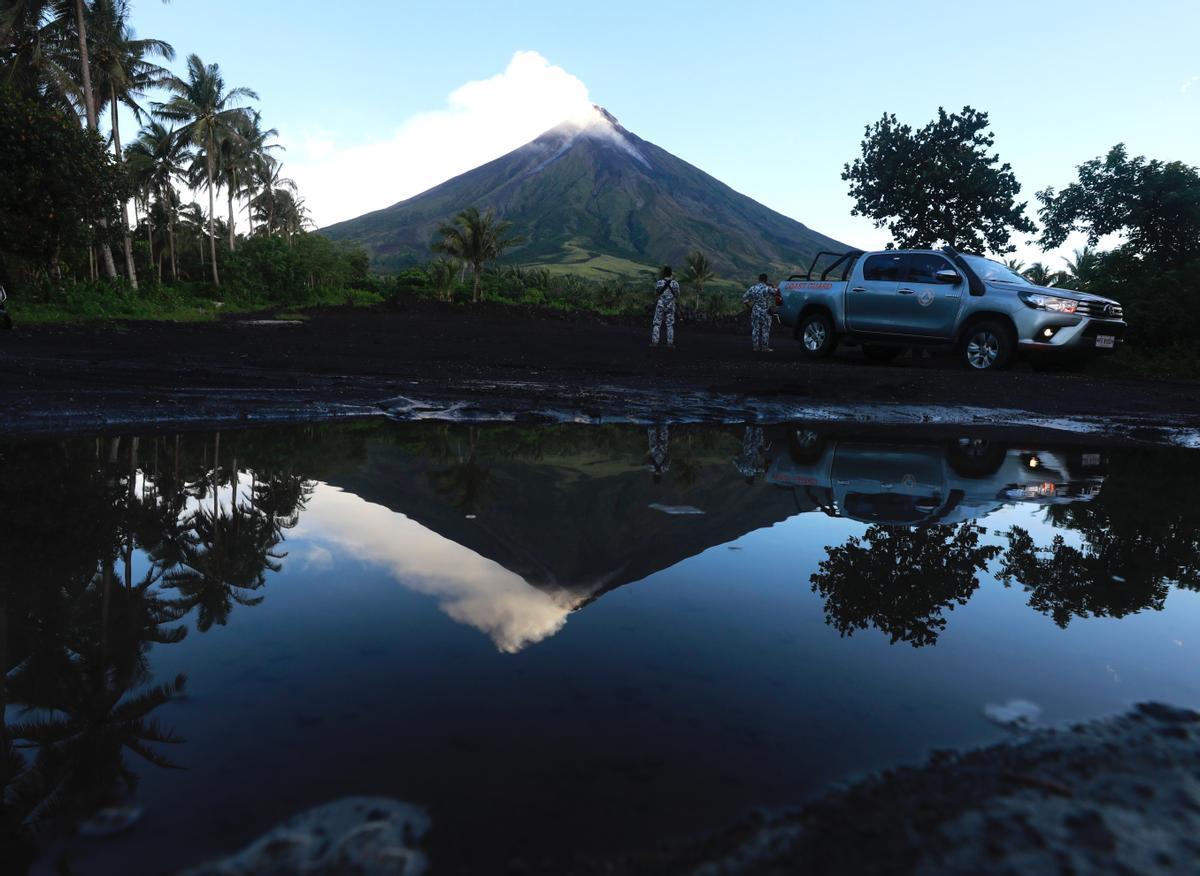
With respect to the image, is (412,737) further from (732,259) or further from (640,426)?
(732,259)

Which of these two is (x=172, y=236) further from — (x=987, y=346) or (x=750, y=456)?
(x=750, y=456)

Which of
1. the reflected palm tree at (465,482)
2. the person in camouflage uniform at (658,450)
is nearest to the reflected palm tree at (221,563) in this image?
the reflected palm tree at (465,482)

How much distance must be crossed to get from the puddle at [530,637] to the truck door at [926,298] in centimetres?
738

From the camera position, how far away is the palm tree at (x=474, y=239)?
3766cm

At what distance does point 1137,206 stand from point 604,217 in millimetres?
168285

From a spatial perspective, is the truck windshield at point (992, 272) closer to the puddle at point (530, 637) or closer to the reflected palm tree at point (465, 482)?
the puddle at point (530, 637)

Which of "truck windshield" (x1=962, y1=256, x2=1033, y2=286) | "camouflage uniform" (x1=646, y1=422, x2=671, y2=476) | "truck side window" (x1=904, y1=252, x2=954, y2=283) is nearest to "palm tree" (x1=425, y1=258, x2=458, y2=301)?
"truck side window" (x1=904, y1=252, x2=954, y2=283)

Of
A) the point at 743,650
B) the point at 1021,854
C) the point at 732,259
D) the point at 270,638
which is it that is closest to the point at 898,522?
the point at 743,650

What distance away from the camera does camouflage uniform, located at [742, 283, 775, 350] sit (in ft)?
54.4

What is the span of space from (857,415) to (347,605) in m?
6.53

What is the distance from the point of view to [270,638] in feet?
7.60

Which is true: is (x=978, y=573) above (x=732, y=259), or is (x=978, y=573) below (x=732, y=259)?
below

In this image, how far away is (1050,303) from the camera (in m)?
11.1

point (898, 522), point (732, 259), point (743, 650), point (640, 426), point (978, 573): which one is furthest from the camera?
point (732, 259)
